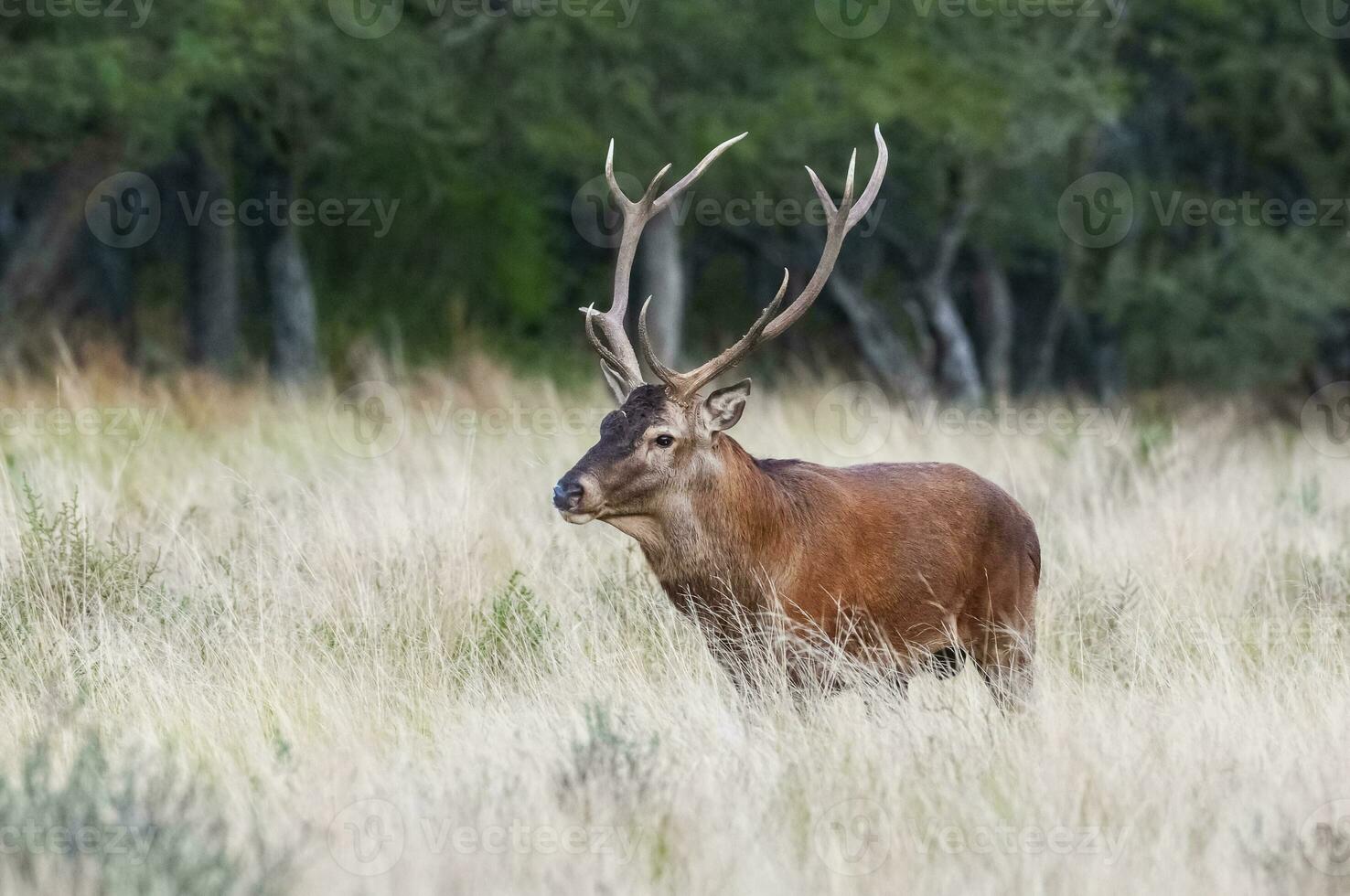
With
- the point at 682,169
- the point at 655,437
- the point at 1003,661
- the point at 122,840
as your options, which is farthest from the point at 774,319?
the point at 682,169

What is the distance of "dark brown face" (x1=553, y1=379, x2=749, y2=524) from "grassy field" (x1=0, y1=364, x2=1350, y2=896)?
23.5 inches

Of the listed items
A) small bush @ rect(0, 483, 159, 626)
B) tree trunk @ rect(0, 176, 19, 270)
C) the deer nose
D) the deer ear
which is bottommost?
small bush @ rect(0, 483, 159, 626)

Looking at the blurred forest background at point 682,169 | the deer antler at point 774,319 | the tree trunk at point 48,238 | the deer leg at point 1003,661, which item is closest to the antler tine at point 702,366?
the deer antler at point 774,319

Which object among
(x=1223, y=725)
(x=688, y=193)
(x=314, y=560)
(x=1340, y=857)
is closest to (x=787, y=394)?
(x=688, y=193)

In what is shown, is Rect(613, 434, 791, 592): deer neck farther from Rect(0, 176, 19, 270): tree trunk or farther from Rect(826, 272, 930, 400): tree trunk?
Rect(0, 176, 19, 270): tree trunk

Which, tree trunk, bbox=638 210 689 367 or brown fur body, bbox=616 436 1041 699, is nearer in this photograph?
brown fur body, bbox=616 436 1041 699

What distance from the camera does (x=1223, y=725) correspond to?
5145 millimetres

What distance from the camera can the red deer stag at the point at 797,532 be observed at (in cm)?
563

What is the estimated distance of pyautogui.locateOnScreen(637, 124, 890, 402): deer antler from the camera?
5746 mm

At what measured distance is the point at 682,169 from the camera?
16578 mm

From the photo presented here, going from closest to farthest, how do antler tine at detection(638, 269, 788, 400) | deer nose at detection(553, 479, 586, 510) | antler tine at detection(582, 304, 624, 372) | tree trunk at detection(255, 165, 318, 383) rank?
deer nose at detection(553, 479, 586, 510) → antler tine at detection(638, 269, 788, 400) → antler tine at detection(582, 304, 624, 372) → tree trunk at detection(255, 165, 318, 383)

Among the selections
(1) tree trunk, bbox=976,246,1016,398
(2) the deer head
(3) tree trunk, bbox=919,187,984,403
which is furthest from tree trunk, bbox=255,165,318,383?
(2) the deer head

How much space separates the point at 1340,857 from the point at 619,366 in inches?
110

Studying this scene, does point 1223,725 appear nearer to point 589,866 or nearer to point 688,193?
point 589,866
